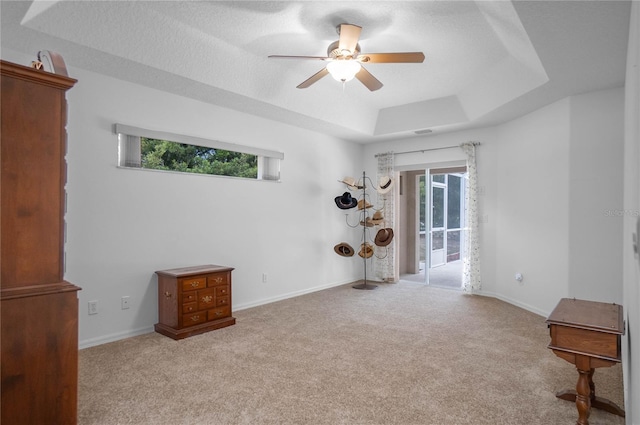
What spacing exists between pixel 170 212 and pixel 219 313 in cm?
127

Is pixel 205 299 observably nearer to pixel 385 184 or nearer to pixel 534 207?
pixel 385 184

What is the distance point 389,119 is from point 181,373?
4778 mm

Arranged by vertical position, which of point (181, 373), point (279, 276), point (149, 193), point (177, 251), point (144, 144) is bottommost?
point (181, 373)

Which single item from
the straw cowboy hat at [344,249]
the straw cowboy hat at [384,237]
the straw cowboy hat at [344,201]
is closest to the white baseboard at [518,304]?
the straw cowboy hat at [384,237]

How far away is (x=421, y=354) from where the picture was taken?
3250mm

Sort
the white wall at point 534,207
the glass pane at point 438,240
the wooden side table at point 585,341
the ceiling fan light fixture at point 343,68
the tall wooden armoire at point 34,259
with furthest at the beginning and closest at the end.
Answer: the glass pane at point 438,240 < the white wall at point 534,207 < the ceiling fan light fixture at point 343,68 < the wooden side table at point 585,341 < the tall wooden armoire at point 34,259

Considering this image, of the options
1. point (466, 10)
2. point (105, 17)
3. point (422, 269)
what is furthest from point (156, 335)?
point (422, 269)

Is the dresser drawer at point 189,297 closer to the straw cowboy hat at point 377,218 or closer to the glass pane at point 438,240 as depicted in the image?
the straw cowboy hat at point 377,218

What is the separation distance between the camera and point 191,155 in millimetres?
4312

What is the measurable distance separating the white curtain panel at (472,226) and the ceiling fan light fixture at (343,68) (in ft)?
10.7

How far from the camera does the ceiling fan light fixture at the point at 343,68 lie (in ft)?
10.2

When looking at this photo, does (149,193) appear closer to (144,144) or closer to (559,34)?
(144,144)

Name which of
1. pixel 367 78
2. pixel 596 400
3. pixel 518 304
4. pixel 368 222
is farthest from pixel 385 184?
pixel 596 400

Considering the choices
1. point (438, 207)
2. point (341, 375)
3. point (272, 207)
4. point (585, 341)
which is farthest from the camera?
point (438, 207)
